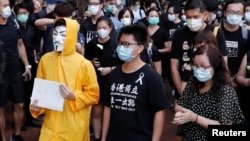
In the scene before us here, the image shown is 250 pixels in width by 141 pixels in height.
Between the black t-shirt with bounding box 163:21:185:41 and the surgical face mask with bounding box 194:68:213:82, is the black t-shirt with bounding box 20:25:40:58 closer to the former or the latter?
the black t-shirt with bounding box 163:21:185:41

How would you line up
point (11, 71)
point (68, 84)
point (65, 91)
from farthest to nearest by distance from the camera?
1. point (11, 71)
2. point (68, 84)
3. point (65, 91)

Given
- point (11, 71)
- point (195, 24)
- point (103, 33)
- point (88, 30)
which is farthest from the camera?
point (88, 30)

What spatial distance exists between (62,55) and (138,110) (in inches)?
39.0

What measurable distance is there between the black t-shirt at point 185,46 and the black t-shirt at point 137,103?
1351 millimetres

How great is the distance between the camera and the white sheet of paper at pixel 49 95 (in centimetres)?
399

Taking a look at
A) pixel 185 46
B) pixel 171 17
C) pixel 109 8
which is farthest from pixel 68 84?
pixel 171 17

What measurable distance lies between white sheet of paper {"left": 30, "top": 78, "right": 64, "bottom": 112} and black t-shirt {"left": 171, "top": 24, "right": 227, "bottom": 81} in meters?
1.55

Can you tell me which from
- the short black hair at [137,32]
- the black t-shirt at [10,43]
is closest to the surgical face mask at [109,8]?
the black t-shirt at [10,43]

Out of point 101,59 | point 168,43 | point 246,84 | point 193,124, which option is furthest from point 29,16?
point 193,124

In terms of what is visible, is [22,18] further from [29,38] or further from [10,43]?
[10,43]

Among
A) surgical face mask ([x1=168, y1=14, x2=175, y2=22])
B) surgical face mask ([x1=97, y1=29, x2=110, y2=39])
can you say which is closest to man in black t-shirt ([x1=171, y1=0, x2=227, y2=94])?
surgical face mask ([x1=97, y1=29, x2=110, y2=39])

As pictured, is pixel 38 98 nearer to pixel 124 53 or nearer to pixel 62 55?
pixel 62 55

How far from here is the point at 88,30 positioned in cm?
630

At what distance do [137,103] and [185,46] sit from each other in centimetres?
152
